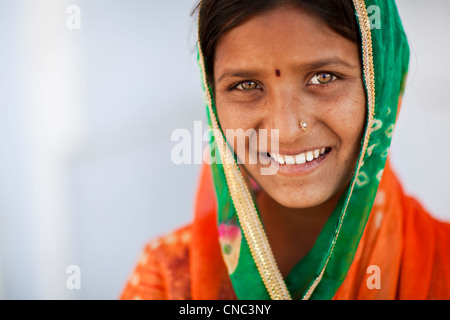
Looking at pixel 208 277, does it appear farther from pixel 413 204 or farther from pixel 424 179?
pixel 424 179

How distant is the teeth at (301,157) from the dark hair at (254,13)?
0.26m

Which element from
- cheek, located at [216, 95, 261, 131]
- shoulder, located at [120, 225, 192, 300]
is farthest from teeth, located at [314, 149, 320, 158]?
shoulder, located at [120, 225, 192, 300]

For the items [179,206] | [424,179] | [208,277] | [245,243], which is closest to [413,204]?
[245,243]

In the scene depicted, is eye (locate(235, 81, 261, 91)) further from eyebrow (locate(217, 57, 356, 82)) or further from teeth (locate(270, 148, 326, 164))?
teeth (locate(270, 148, 326, 164))

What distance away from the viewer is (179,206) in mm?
2588

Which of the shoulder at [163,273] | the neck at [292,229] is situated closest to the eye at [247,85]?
the neck at [292,229]

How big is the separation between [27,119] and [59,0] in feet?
1.92

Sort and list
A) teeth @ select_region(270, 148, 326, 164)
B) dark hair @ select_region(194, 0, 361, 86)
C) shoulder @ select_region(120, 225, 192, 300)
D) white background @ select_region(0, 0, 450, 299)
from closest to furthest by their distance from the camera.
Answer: dark hair @ select_region(194, 0, 361, 86) → teeth @ select_region(270, 148, 326, 164) → shoulder @ select_region(120, 225, 192, 300) → white background @ select_region(0, 0, 450, 299)

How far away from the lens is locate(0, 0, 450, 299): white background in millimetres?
2201

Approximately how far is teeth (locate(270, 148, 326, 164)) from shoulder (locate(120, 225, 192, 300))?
18.5 inches

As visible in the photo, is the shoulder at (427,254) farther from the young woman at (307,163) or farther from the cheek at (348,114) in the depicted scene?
the cheek at (348,114)

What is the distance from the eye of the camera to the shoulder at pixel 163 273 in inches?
51.9

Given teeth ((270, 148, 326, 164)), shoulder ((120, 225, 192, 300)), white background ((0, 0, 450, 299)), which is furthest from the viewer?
white background ((0, 0, 450, 299))

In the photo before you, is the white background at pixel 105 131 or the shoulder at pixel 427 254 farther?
the white background at pixel 105 131
